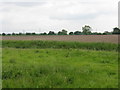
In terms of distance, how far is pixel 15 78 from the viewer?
9359mm

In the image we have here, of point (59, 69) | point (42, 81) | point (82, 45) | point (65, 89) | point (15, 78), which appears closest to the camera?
point (65, 89)

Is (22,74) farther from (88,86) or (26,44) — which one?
(26,44)

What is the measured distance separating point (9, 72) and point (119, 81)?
4.92m

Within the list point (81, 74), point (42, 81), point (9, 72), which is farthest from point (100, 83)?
point (9, 72)

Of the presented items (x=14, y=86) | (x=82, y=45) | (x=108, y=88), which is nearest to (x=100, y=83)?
(x=108, y=88)

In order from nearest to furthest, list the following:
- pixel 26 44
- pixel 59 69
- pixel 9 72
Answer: pixel 9 72 < pixel 59 69 < pixel 26 44

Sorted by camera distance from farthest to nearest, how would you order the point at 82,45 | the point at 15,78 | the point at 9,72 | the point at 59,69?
the point at 82,45
the point at 59,69
the point at 9,72
the point at 15,78

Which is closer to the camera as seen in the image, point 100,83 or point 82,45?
point 100,83

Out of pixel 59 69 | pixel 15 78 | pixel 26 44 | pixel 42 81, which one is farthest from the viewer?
pixel 26 44

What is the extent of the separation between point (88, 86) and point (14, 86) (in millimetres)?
2773

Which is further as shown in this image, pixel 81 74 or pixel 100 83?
pixel 81 74

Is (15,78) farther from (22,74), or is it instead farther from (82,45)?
(82,45)

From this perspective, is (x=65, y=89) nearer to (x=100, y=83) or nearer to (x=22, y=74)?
(x=100, y=83)

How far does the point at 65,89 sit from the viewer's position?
7.99m
